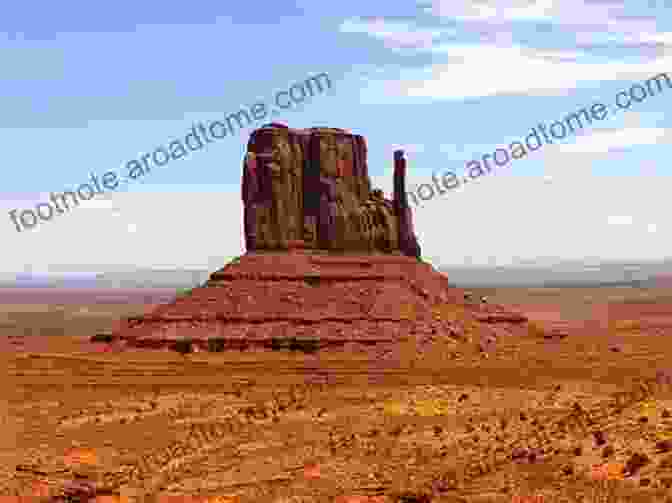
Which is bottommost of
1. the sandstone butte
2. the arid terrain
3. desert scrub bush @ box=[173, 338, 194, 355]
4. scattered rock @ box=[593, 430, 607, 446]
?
the arid terrain

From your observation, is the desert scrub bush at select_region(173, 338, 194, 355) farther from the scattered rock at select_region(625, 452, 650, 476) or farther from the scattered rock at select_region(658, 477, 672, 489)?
the scattered rock at select_region(658, 477, 672, 489)

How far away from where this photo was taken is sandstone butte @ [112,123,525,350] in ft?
232

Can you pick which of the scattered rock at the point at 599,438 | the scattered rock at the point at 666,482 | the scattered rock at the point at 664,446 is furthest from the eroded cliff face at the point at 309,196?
the scattered rock at the point at 666,482

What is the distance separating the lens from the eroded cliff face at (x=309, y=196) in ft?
258

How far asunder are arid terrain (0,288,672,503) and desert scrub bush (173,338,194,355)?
1.02 meters

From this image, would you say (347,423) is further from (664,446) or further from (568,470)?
(664,446)

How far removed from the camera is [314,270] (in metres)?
74.8

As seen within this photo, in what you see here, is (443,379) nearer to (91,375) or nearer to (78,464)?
(91,375)

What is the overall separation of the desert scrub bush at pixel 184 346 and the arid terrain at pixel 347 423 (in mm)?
1021

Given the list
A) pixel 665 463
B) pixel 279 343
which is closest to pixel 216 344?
pixel 279 343

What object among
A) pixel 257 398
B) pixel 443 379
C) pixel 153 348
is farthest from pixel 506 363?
pixel 153 348

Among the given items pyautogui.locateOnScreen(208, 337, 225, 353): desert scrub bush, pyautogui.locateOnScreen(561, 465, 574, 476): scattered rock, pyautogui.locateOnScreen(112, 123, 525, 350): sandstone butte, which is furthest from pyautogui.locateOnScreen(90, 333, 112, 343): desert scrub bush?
pyautogui.locateOnScreen(561, 465, 574, 476): scattered rock

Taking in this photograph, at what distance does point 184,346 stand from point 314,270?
1046cm

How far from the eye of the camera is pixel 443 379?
59.2m
